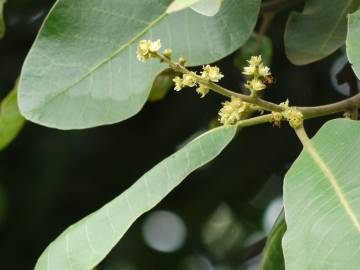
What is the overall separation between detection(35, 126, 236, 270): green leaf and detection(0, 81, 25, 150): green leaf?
0.57 m

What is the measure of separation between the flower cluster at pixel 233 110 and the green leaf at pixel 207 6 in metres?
0.11

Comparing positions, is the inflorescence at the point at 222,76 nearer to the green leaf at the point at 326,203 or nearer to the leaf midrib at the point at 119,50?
the green leaf at the point at 326,203

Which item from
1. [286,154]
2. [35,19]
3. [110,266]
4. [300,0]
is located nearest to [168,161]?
[300,0]

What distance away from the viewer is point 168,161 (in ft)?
3.24

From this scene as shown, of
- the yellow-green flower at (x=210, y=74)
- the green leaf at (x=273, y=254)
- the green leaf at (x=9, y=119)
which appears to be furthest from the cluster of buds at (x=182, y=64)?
the green leaf at (x=9, y=119)

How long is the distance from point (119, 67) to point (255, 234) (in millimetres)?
1240

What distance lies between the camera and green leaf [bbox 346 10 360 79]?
923mm

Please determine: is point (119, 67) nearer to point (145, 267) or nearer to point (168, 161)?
point (168, 161)

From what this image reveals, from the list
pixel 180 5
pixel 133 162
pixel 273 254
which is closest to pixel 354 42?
pixel 180 5

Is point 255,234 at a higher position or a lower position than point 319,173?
lower

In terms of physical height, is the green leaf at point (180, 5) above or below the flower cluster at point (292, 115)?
above

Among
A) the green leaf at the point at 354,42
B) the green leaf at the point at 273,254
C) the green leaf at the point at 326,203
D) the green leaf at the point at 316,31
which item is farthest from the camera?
the green leaf at the point at 316,31

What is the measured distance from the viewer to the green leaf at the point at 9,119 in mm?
1521

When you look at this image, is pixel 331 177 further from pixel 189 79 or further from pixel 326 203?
pixel 189 79
